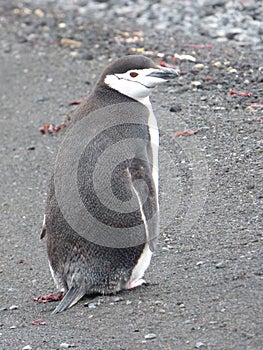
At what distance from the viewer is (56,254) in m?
5.20

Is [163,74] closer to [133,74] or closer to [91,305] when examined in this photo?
[133,74]

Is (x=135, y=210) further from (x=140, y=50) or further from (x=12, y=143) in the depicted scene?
(x=140, y=50)

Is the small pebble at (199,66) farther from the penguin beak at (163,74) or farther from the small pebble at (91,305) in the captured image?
the small pebble at (91,305)

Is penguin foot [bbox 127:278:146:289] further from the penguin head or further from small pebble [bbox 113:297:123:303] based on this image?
the penguin head

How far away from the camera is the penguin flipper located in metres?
5.04

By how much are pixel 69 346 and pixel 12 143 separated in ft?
12.5

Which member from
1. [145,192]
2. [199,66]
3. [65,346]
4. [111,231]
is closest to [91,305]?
[111,231]

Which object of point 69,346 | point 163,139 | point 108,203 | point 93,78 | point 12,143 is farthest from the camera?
point 93,78

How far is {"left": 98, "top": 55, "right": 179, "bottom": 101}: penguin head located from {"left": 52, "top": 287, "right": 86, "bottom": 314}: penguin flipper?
1.18 meters

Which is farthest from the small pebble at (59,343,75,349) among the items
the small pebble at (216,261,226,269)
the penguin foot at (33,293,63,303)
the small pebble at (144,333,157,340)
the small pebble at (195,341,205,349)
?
the small pebble at (216,261,226,269)

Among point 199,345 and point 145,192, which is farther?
point 145,192

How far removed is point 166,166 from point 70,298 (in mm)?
1923

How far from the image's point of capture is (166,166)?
6.76 m

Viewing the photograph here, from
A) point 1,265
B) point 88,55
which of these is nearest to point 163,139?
point 1,265
